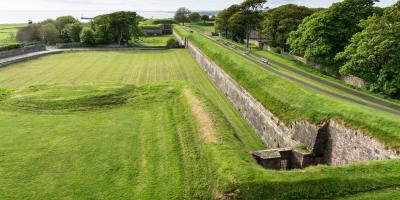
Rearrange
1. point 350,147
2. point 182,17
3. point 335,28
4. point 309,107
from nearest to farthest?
point 350,147
point 309,107
point 335,28
point 182,17

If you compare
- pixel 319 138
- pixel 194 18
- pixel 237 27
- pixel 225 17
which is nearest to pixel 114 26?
pixel 225 17

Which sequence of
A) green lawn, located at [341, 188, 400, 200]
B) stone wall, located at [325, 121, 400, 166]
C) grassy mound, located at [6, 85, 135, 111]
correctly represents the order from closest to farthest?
green lawn, located at [341, 188, 400, 200], stone wall, located at [325, 121, 400, 166], grassy mound, located at [6, 85, 135, 111]

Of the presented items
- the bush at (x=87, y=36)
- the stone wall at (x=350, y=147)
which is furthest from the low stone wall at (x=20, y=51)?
the stone wall at (x=350, y=147)

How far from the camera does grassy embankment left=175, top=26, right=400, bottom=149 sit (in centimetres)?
1341

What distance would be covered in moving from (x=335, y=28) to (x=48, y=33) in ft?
186

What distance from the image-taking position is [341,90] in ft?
86.3

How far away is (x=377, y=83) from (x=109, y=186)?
24.0 m

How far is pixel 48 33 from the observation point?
222ft

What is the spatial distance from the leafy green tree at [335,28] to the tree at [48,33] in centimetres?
5334

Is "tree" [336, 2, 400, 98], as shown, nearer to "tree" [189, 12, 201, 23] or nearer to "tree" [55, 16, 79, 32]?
"tree" [55, 16, 79, 32]

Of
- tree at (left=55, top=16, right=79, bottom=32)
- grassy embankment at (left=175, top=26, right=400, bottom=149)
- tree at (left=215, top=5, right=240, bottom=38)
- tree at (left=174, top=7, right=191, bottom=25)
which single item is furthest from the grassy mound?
tree at (left=174, top=7, right=191, bottom=25)

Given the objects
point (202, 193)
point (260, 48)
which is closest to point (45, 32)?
point (260, 48)

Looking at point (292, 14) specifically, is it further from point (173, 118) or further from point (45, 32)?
point (45, 32)

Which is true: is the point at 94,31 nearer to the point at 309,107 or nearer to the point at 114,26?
the point at 114,26
